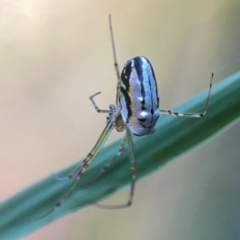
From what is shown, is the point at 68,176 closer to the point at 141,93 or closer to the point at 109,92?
the point at 141,93

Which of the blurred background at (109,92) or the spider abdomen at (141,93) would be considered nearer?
the spider abdomen at (141,93)

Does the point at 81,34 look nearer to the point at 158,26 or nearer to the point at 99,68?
the point at 99,68

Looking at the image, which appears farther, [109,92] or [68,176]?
[109,92]

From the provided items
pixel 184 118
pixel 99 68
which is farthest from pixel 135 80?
pixel 99 68

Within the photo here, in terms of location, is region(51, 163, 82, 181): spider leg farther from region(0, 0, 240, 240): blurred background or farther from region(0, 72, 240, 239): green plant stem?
region(0, 0, 240, 240): blurred background

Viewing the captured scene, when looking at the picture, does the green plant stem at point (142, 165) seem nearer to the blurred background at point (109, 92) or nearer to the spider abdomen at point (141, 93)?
the spider abdomen at point (141, 93)

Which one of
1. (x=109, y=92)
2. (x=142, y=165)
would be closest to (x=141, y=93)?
(x=142, y=165)

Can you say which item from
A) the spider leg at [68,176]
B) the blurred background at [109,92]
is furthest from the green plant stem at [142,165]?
the blurred background at [109,92]
